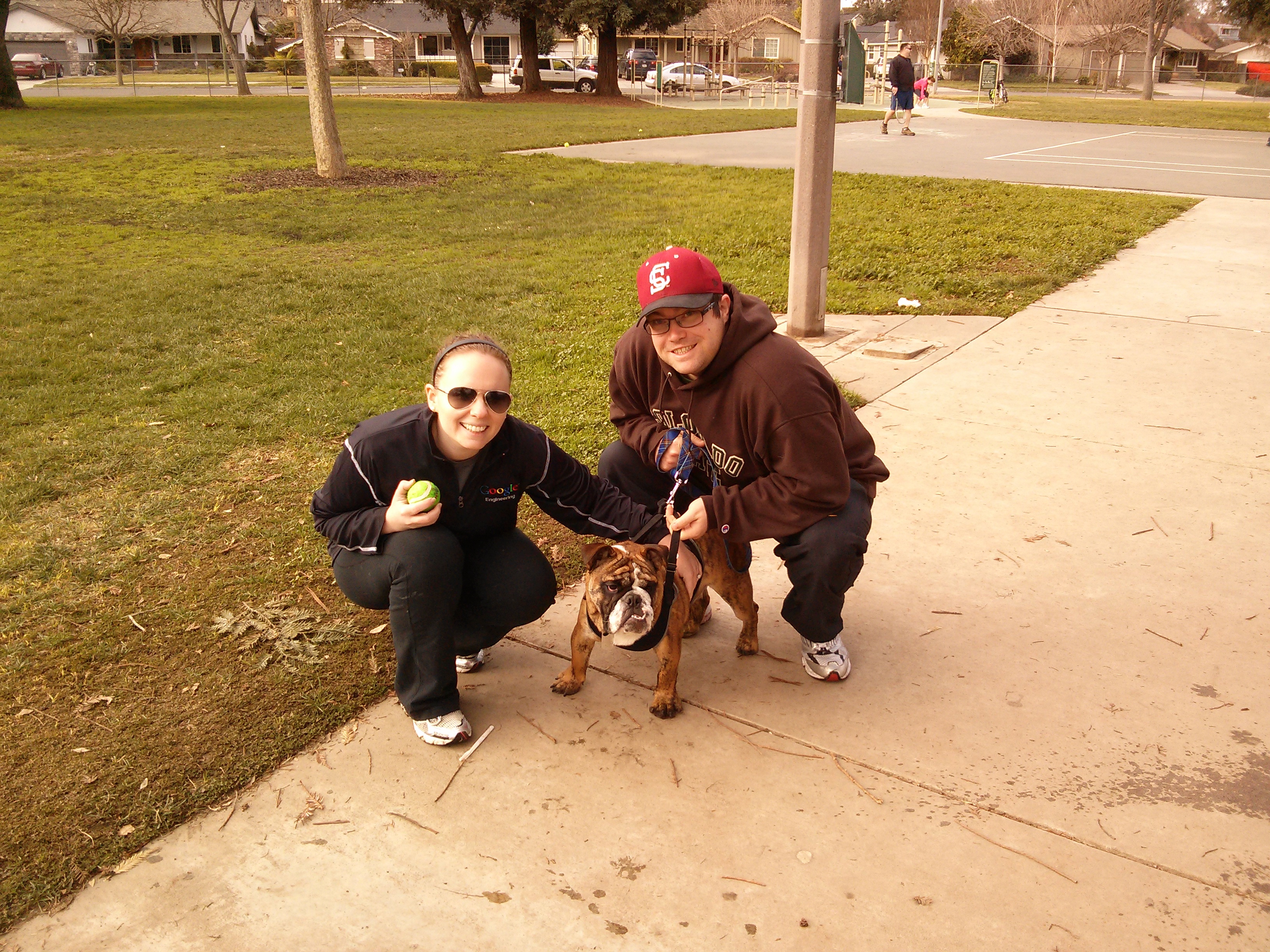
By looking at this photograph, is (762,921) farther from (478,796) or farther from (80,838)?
(80,838)

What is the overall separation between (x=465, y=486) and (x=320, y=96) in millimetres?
12885

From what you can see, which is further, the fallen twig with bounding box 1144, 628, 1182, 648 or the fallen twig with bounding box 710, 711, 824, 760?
the fallen twig with bounding box 1144, 628, 1182, 648

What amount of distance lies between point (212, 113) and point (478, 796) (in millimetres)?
30221

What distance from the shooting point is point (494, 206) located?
1258 cm

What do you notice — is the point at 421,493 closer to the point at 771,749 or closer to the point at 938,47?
the point at 771,749

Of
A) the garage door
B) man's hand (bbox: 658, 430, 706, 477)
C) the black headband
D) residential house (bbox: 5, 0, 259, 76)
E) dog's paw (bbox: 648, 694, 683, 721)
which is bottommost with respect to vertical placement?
dog's paw (bbox: 648, 694, 683, 721)

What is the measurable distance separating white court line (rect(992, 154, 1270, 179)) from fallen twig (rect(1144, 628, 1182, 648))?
47.5 feet

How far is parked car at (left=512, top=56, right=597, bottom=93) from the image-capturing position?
152 feet

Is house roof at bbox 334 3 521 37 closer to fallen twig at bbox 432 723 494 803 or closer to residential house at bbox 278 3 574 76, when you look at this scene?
residential house at bbox 278 3 574 76

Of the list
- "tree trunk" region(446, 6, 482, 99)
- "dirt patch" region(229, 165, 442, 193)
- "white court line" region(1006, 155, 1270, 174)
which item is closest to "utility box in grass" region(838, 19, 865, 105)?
"dirt patch" region(229, 165, 442, 193)

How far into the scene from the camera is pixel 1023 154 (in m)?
18.2

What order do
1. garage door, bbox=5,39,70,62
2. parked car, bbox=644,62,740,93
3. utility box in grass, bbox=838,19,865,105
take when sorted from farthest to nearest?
garage door, bbox=5,39,70,62 → parked car, bbox=644,62,740,93 → utility box in grass, bbox=838,19,865,105

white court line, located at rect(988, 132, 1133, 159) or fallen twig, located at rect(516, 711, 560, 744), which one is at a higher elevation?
white court line, located at rect(988, 132, 1133, 159)

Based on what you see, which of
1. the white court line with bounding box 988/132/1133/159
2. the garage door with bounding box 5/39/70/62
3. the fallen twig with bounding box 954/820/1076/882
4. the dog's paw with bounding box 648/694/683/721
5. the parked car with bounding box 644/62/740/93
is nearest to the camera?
the fallen twig with bounding box 954/820/1076/882
